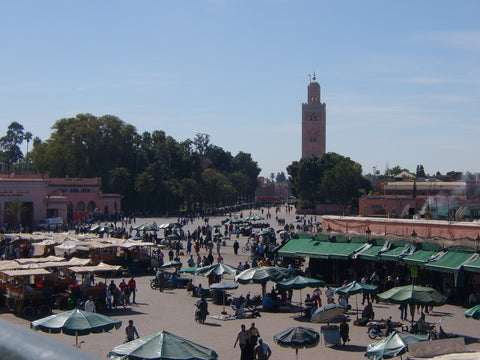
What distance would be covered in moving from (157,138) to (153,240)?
63.7m

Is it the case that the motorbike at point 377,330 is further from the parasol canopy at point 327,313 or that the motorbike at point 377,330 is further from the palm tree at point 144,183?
the palm tree at point 144,183

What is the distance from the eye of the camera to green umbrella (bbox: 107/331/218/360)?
33.2 feet

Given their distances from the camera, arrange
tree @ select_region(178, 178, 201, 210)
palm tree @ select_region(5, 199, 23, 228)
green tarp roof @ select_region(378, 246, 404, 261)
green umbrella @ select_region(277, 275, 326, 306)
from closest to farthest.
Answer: green umbrella @ select_region(277, 275, 326, 306)
green tarp roof @ select_region(378, 246, 404, 261)
palm tree @ select_region(5, 199, 23, 228)
tree @ select_region(178, 178, 201, 210)

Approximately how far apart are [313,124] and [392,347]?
121 metres

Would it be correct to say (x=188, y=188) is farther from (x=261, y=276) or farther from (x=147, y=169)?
(x=261, y=276)

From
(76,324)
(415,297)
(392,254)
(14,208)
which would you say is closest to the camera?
(76,324)

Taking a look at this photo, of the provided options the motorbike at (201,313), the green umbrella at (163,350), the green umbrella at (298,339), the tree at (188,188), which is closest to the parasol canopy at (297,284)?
the motorbike at (201,313)

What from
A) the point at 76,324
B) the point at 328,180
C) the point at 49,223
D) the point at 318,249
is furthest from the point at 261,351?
the point at 328,180

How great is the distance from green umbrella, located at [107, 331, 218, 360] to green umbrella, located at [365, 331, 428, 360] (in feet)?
10.8

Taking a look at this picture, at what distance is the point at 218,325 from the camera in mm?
16984

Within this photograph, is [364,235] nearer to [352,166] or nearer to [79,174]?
[352,166]

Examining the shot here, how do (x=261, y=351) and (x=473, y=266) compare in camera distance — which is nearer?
(x=261, y=351)

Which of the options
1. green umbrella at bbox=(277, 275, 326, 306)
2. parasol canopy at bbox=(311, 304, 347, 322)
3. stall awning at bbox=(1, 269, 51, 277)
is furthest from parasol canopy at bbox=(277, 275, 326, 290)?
stall awning at bbox=(1, 269, 51, 277)

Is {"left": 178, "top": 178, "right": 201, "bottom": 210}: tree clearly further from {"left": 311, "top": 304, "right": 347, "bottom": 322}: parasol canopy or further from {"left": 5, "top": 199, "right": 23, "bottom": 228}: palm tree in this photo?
{"left": 311, "top": 304, "right": 347, "bottom": 322}: parasol canopy
